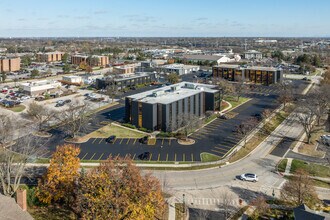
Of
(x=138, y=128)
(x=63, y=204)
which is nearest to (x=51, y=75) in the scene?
(x=138, y=128)

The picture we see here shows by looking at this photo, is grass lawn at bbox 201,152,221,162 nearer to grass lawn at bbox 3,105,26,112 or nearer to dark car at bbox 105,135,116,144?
dark car at bbox 105,135,116,144

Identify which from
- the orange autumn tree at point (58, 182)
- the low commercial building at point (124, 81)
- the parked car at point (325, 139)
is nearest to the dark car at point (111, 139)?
the orange autumn tree at point (58, 182)

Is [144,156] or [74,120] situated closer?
[144,156]

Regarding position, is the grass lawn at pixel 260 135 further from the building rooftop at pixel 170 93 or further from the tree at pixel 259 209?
the building rooftop at pixel 170 93

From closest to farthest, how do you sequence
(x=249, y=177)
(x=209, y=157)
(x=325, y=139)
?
(x=249, y=177), (x=209, y=157), (x=325, y=139)

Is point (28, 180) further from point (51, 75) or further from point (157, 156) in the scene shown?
point (51, 75)

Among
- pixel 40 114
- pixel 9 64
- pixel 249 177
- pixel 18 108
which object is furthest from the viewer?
pixel 9 64

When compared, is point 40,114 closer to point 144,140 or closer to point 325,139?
point 144,140

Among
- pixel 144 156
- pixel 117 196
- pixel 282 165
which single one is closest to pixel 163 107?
pixel 144 156
